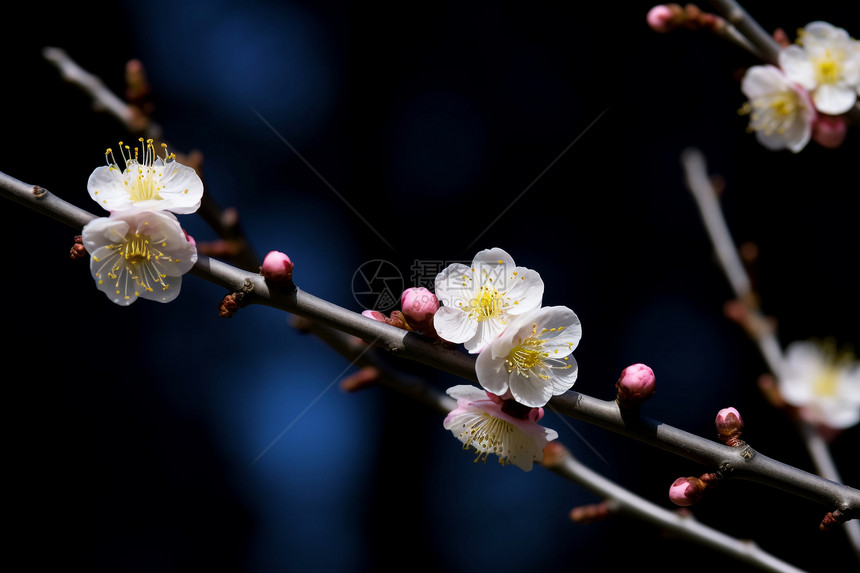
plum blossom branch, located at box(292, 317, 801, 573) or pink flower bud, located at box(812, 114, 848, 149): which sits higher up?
pink flower bud, located at box(812, 114, 848, 149)

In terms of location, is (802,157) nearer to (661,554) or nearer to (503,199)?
(503,199)

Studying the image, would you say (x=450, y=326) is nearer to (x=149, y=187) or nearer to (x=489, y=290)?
(x=489, y=290)

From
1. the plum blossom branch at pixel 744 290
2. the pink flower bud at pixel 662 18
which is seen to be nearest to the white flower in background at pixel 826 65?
the pink flower bud at pixel 662 18

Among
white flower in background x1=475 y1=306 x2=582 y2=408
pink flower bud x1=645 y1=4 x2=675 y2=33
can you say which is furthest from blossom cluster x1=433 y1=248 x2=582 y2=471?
pink flower bud x1=645 y1=4 x2=675 y2=33

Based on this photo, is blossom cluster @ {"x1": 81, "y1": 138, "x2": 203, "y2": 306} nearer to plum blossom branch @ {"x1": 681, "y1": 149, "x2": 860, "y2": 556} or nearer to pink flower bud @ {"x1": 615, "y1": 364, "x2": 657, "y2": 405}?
pink flower bud @ {"x1": 615, "y1": 364, "x2": 657, "y2": 405}

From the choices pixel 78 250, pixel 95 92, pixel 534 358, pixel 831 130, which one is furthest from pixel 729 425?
pixel 95 92

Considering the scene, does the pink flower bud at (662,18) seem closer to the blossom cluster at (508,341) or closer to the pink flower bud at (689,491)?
the blossom cluster at (508,341)

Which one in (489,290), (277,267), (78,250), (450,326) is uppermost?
(489,290)
